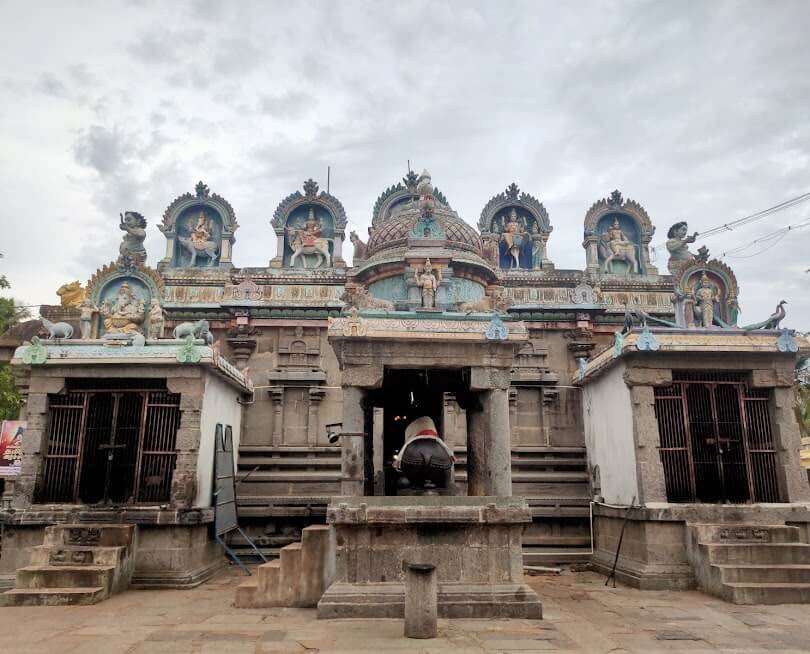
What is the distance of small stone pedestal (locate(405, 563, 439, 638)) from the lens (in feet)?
22.8

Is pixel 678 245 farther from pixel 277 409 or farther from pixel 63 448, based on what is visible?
pixel 63 448

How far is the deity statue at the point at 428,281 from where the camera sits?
12.5m

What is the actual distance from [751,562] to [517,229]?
13.8m

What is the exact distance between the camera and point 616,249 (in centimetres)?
2162

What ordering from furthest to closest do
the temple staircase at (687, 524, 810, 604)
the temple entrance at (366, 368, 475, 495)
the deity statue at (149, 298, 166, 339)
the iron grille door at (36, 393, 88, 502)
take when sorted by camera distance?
the deity statue at (149, 298, 166, 339), the iron grille door at (36, 393, 88, 502), the temple entrance at (366, 368, 475, 495), the temple staircase at (687, 524, 810, 604)

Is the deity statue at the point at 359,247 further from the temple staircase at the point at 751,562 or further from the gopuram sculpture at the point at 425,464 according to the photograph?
the temple staircase at the point at 751,562

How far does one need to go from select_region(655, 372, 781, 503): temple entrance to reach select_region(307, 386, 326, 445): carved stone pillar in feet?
29.7

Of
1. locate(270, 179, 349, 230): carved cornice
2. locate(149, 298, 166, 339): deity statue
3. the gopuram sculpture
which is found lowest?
the gopuram sculpture

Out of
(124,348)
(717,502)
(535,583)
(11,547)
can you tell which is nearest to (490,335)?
(535,583)

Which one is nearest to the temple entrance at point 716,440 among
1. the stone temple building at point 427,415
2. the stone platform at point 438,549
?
the stone temple building at point 427,415

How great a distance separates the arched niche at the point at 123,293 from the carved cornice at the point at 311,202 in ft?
24.5

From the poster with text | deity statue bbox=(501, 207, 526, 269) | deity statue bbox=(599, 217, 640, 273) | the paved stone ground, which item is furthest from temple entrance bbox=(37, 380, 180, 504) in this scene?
deity statue bbox=(599, 217, 640, 273)

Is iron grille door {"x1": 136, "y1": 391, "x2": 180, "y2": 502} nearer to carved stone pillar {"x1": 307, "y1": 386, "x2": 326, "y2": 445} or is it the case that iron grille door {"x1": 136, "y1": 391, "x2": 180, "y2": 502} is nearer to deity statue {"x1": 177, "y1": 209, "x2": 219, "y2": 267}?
carved stone pillar {"x1": 307, "y1": 386, "x2": 326, "y2": 445}

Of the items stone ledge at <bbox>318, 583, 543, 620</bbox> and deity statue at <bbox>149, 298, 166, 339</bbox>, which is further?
deity statue at <bbox>149, 298, 166, 339</bbox>
